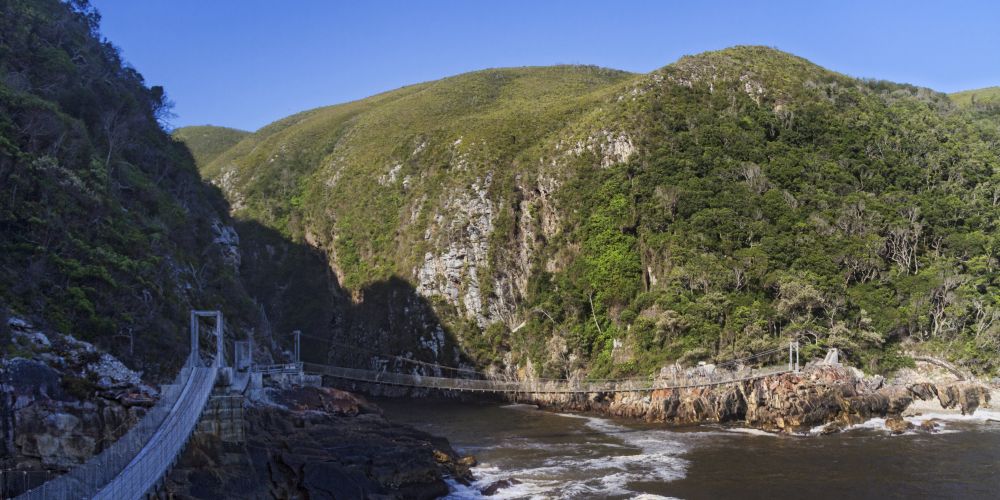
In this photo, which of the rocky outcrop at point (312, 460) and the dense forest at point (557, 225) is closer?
the rocky outcrop at point (312, 460)

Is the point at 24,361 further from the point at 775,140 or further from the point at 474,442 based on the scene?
the point at 775,140

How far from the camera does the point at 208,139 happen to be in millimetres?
146625

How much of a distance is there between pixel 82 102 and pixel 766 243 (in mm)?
36763

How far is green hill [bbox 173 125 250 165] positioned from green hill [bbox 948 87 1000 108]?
4228 inches

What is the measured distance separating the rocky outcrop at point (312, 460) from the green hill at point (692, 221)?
19440 mm

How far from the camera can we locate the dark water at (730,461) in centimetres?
2261

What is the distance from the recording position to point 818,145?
53.4 metres

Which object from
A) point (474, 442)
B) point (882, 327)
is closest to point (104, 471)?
point (474, 442)

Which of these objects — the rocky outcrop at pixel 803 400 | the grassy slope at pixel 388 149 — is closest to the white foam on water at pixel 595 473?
the rocky outcrop at pixel 803 400

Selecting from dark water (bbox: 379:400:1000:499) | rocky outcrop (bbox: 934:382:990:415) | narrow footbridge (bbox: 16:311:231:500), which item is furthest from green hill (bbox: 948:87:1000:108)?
narrow footbridge (bbox: 16:311:231:500)

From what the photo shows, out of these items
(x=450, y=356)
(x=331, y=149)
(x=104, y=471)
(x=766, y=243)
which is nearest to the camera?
(x=104, y=471)

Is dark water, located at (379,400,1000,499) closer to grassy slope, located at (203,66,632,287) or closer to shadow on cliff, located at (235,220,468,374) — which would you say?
shadow on cliff, located at (235,220,468,374)

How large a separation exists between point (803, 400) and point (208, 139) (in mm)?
135849

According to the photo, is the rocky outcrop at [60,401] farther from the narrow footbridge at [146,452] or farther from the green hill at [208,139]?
the green hill at [208,139]
